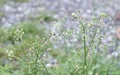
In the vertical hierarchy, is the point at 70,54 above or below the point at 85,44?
below

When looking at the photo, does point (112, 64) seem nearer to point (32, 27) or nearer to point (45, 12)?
point (32, 27)

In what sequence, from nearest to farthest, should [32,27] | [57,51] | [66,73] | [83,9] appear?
[66,73] → [57,51] → [32,27] → [83,9]

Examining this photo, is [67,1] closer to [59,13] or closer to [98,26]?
[59,13]

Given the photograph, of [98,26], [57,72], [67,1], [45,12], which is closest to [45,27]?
[45,12]

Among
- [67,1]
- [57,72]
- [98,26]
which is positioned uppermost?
[67,1]

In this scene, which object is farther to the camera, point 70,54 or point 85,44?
point 70,54

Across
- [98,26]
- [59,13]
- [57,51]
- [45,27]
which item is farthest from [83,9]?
[98,26]

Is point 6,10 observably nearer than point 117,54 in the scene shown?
No

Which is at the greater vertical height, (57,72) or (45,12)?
(45,12)

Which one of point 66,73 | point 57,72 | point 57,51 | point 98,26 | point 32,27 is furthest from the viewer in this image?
point 32,27
